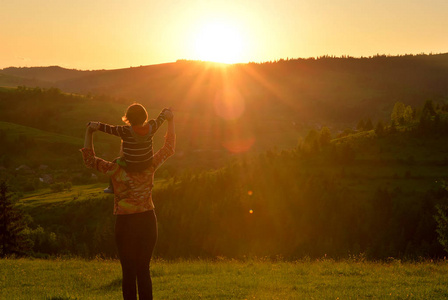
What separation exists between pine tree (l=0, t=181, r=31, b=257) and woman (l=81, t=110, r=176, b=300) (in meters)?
41.9

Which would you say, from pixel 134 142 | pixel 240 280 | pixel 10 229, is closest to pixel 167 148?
pixel 134 142

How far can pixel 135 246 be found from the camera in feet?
24.2

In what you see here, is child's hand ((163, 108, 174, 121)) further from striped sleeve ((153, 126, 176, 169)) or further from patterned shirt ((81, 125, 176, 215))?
patterned shirt ((81, 125, 176, 215))

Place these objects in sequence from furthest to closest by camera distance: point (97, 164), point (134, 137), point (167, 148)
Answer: point (167, 148) < point (97, 164) < point (134, 137)

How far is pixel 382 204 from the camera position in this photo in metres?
139

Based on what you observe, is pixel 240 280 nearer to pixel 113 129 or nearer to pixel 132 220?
pixel 132 220

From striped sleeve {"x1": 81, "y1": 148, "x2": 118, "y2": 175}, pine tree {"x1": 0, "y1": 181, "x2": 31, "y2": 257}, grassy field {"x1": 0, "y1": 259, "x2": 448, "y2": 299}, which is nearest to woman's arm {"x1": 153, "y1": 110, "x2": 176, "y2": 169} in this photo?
striped sleeve {"x1": 81, "y1": 148, "x2": 118, "y2": 175}

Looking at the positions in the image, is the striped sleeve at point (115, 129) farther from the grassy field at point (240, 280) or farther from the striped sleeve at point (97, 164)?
the grassy field at point (240, 280)

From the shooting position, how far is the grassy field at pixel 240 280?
431 inches

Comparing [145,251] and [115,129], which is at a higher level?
[115,129]

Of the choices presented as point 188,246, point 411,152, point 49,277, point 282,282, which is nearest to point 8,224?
point 49,277

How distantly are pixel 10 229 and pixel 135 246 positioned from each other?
151 feet

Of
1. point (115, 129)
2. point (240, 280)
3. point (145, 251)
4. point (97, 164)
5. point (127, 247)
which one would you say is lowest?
point (240, 280)

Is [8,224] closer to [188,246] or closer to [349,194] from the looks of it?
[188,246]
